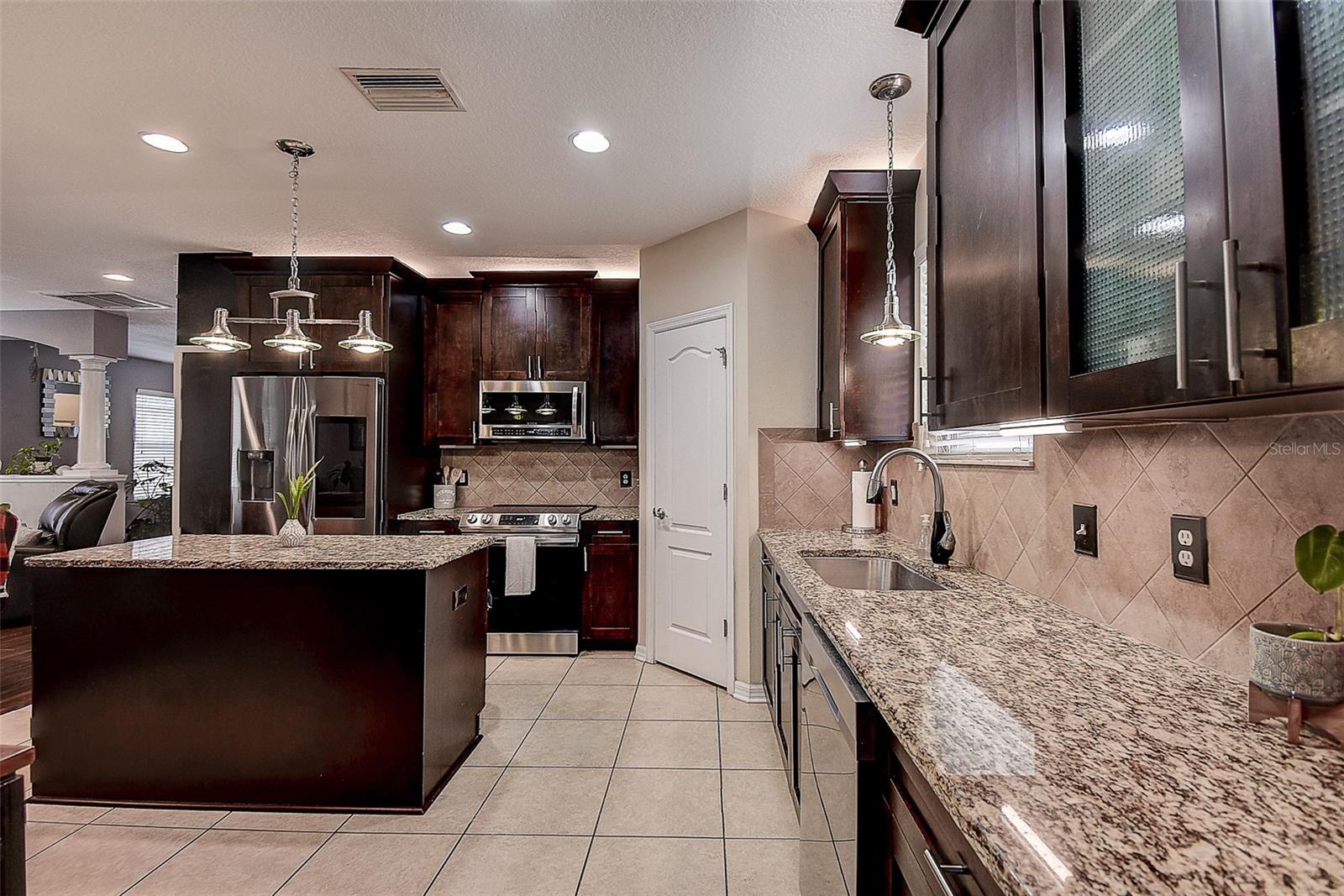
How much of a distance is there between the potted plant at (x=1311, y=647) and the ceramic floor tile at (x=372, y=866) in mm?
2110

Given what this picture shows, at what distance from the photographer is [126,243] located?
408 centimetres

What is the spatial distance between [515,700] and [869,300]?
2740mm

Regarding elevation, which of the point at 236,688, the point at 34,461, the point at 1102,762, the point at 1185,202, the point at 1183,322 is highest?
the point at 1185,202

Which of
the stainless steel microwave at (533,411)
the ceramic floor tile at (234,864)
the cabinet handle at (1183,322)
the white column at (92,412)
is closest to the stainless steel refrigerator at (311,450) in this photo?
the stainless steel microwave at (533,411)

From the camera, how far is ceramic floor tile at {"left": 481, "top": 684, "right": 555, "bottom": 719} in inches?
127

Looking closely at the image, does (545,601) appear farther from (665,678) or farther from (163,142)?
(163,142)

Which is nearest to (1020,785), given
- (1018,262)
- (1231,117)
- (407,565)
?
(1231,117)

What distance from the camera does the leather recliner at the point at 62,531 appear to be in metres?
4.77

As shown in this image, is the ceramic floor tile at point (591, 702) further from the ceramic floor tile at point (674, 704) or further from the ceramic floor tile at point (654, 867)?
the ceramic floor tile at point (654, 867)

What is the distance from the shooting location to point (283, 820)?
2264mm

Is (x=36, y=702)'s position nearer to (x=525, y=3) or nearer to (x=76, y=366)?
(x=525, y=3)

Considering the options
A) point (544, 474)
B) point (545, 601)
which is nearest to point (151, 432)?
point (544, 474)

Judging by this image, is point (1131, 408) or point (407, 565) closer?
point (1131, 408)

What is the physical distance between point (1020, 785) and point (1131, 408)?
54 centimetres
